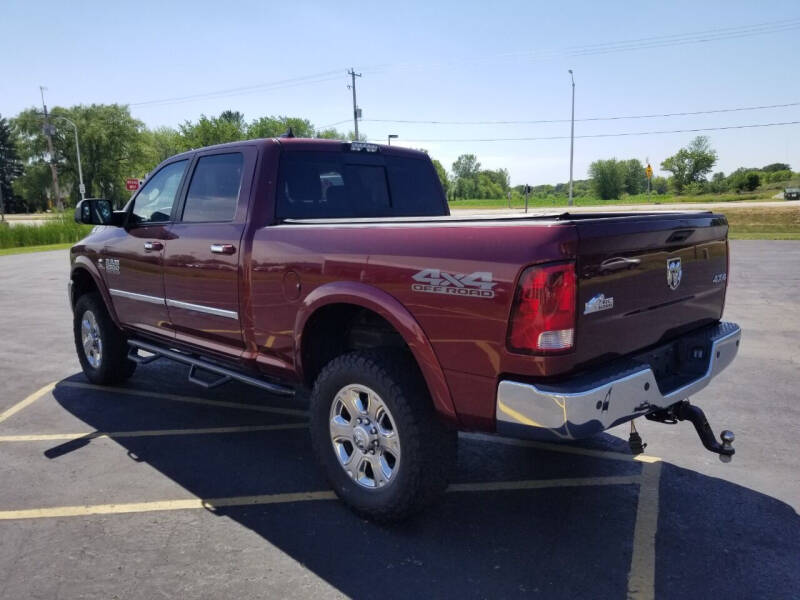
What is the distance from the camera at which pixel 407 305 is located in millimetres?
2852

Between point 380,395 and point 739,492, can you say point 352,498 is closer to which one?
point 380,395

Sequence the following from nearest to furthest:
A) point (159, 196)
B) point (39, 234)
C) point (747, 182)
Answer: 1. point (159, 196)
2. point (39, 234)
3. point (747, 182)

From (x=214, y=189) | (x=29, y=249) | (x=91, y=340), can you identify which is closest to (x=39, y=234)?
(x=29, y=249)

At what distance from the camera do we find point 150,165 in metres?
68.7

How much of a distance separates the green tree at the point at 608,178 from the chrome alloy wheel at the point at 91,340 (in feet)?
338

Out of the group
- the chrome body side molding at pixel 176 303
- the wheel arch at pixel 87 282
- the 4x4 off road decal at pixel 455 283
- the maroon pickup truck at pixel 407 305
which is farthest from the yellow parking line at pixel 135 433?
the 4x4 off road decal at pixel 455 283

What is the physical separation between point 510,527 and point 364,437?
0.88m

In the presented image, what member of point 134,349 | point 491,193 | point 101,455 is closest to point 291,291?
point 101,455

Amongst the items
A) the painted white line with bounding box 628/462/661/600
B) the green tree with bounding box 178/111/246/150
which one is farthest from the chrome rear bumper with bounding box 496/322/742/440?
the green tree with bounding box 178/111/246/150

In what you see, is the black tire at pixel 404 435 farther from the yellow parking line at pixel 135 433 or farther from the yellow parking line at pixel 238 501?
the yellow parking line at pixel 135 433

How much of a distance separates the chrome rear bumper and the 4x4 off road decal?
15.7 inches

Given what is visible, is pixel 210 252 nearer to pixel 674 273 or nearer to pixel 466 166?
pixel 674 273

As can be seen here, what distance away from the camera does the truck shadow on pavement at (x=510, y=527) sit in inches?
104

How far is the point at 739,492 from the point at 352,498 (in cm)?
217
